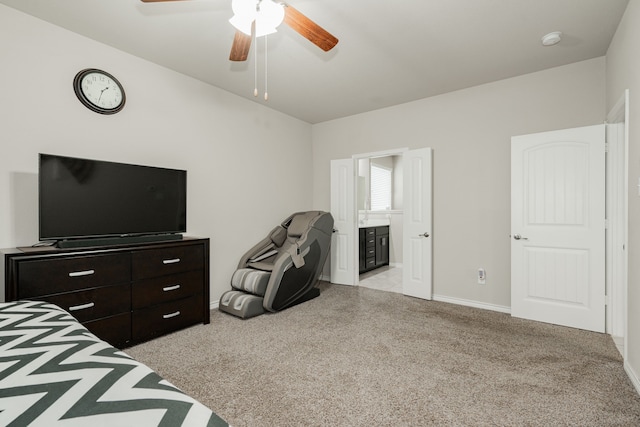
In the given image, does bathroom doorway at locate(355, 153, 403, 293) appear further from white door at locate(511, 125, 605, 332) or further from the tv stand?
the tv stand

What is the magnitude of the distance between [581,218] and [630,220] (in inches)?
34.0

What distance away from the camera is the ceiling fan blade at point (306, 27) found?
67.2 inches

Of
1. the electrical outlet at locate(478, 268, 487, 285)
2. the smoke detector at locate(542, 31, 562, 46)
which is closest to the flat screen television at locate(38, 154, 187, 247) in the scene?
the electrical outlet at locate(478, 268, 487, 285)

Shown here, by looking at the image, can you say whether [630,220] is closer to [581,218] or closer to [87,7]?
[581,218]

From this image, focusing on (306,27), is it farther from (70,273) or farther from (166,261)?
(70,273)

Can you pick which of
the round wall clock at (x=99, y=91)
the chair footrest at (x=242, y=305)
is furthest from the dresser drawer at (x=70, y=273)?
the round wall clock at (x=99, y=91)

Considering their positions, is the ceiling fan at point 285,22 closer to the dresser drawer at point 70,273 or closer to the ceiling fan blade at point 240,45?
the ceiling fan blade at point 240,45

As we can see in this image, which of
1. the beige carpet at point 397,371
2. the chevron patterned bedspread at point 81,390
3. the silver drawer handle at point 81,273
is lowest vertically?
the beige carpet at point 397,371

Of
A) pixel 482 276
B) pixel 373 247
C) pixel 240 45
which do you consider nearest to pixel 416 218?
pixel 482 276

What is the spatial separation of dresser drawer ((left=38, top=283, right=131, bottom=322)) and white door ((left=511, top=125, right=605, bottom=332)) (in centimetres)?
380

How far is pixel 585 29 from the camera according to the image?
98.9 inches

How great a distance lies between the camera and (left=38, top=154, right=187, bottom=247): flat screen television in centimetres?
222

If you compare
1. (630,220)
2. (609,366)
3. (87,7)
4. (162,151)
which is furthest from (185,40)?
(609,366)

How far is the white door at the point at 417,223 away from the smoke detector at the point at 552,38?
5.10 feet
